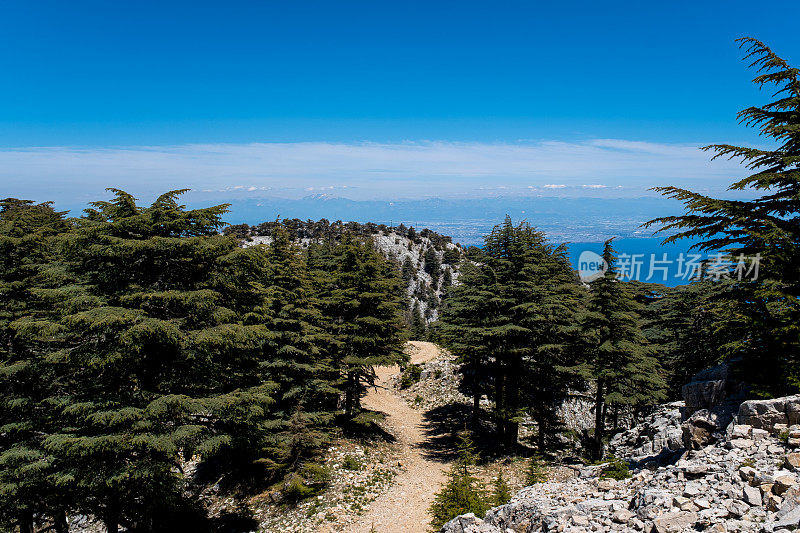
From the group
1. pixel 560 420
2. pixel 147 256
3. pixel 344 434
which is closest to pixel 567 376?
pixel 560 420

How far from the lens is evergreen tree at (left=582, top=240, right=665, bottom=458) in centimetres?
1825

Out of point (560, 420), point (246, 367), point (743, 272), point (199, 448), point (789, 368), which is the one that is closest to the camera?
point (789, 368)

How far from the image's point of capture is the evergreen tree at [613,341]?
719 inches

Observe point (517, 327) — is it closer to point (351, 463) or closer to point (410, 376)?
point (351, 463)

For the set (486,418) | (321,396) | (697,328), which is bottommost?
(486,418)

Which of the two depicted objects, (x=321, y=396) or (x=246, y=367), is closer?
(x=246, y=367)

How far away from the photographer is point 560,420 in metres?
25.3

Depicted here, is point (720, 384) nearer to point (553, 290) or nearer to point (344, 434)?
point (553, 290)

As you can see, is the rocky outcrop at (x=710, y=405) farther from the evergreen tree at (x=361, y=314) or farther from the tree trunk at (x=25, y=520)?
the tree trunk at (x=25, y=520)

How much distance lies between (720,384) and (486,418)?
54.4ft

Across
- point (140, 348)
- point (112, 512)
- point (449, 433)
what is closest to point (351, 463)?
point (449, 433)

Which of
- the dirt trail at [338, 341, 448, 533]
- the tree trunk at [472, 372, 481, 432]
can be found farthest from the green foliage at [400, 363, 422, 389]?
the tree trunk at [472, 372, 481, 432]

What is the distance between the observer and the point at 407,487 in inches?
690

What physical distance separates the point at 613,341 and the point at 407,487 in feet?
38.9
